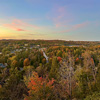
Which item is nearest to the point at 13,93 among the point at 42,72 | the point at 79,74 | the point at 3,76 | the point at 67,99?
the point at 3,76

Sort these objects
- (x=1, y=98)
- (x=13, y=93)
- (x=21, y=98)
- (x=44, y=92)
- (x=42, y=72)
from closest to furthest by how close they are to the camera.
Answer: (x=44, y=92) < (x=1, y=98) < (x=13, y=93) < (x=21, y=98) < (x=42, y=72)

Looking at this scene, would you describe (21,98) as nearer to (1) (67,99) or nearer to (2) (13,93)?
(2) (13,93)

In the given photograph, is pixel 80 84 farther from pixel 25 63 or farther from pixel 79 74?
pixel 25 63

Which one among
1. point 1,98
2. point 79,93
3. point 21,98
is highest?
point 79,93

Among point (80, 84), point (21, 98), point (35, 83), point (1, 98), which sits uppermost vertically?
point (35, 83)

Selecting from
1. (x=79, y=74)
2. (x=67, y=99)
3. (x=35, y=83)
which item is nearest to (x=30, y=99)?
(x=35, y=83)

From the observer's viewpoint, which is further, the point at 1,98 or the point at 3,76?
the point at 3,76

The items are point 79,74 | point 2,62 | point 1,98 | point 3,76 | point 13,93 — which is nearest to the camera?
point 1,98

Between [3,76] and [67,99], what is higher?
[3,76]

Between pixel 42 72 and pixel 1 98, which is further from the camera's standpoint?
pixel 42 72

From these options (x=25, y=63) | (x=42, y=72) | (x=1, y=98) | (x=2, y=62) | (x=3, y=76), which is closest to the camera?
(x=1, y=98)
